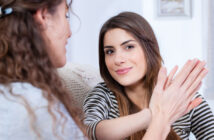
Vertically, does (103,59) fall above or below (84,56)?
above

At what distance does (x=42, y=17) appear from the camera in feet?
2.40

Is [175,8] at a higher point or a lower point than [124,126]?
higher

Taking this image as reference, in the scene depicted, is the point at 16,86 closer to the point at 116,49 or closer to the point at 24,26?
the point at 24,26

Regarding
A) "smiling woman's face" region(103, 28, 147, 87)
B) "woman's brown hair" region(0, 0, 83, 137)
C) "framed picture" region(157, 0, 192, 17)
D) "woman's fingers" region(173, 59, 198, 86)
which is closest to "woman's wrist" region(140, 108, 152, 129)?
"woman's fingers" region(173, 59, 198, 86)

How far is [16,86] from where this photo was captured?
645 millimetres

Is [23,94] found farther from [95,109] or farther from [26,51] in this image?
[95,109]

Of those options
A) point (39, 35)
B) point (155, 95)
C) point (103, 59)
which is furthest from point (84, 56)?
point (39, 35)

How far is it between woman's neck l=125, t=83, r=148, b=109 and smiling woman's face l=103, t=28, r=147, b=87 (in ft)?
0.20

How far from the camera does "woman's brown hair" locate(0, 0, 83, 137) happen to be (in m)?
0.68

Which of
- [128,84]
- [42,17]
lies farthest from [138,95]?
[42,17]

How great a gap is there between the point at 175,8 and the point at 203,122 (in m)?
1.46

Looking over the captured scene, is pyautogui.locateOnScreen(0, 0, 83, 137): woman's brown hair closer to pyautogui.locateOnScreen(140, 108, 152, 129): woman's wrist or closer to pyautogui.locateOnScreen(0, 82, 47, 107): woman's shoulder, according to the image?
pyautogui.locateOnScreen(0, 82, 47, 107): woman's shoulder

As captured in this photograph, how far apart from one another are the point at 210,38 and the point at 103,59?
54.6 inches

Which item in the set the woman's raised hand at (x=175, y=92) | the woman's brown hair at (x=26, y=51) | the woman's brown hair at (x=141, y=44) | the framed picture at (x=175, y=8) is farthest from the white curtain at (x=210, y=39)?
the woman's brown hair at (x=26, y=51)
